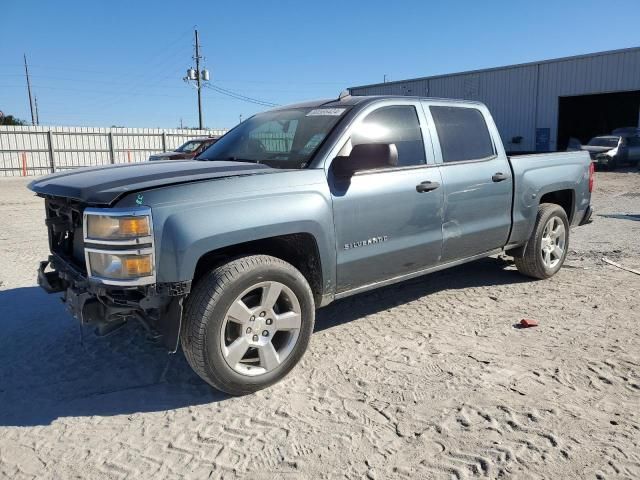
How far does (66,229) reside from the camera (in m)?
3.52

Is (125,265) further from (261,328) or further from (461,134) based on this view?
(461,134)

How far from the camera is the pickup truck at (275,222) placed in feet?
9.41

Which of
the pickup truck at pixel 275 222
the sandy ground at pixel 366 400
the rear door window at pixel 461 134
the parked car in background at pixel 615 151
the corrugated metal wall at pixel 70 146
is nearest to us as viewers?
the sandy ground at pixel 366 400

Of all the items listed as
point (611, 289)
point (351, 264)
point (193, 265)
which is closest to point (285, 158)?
point (351, 264)

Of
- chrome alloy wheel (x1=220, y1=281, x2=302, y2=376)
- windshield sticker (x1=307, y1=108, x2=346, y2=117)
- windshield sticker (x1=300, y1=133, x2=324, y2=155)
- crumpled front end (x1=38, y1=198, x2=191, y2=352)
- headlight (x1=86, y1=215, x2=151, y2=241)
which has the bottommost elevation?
chrome alloy wheel (x1=220, y1=281, x2=302, y2=376)

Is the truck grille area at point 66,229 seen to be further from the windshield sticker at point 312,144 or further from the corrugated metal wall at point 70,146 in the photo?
the corrugated metal wall at point 70,146

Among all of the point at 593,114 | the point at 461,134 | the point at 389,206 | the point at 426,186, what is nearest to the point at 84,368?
the point at 389,206

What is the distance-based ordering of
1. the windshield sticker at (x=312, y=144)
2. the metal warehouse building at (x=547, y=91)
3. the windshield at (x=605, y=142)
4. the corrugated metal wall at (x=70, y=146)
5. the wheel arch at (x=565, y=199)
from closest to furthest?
the windshield sticker at (x=312, y=144), the wheel arch at (x=565, y=199), the windshield at (x=605, y=142), the corrugated metal wall at (x=70, y=146), the metal warehouse building at (x=547, y=91)

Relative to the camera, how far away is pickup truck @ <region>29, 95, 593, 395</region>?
2867 millimetres

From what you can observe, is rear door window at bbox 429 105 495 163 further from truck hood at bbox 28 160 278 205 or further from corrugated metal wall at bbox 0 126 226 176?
corrugated metal wall at bbox 0 126 226 176

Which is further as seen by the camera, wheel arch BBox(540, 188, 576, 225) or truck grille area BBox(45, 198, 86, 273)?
wheel arch BBox(540, 188, 576, 225)

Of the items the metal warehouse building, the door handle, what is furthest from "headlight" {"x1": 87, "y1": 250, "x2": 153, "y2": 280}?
the metal warehouse building

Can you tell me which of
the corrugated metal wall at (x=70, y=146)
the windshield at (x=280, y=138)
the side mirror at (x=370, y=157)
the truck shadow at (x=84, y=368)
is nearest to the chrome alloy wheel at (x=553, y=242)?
the truck shadow at (x=84, y=368)

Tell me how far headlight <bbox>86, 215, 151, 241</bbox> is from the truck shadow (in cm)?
107
